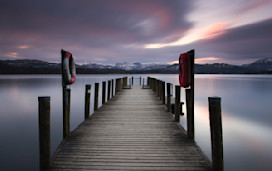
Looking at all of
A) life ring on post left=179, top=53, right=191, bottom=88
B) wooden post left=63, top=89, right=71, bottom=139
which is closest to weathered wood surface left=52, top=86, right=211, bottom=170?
wooden post left=63, top=89, right=71, bottom=139

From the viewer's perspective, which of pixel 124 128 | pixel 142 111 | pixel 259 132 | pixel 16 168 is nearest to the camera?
pixel 124 128

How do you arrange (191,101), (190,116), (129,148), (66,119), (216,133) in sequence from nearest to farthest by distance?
(216,133) < (129,148) < (191,101) < (190,116) < (66,119)

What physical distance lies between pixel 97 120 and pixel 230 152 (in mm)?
6276

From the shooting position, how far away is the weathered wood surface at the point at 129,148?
3299 mm

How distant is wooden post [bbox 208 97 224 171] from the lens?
10.4ft

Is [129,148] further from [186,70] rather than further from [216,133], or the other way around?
[186,70]

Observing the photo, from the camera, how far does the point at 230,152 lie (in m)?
7.98

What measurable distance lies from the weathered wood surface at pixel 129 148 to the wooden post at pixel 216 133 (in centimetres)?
21

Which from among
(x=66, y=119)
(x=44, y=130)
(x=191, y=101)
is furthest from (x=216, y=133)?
(x=66, y=119)

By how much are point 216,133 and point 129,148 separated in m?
1.88

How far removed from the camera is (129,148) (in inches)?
155

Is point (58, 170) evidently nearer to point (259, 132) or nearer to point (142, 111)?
point (142, 111)

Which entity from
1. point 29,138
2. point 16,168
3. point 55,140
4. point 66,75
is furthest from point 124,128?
point 29,138

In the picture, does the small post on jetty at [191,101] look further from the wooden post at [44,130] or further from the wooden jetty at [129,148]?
the wooden post at [44,130]
